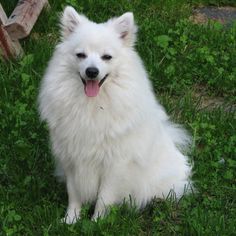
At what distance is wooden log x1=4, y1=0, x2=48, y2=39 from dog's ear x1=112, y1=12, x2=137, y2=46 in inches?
72.8

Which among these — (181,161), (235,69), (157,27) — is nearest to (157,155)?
(181,161)

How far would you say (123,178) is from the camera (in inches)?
146

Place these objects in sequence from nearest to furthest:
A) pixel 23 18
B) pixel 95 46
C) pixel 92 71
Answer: pixel 92 71
pixel 95 46
pixel 23 18

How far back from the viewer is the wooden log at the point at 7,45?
5.22m

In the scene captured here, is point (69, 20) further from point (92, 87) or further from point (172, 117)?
point (172, 117)

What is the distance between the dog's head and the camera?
3.42 metres

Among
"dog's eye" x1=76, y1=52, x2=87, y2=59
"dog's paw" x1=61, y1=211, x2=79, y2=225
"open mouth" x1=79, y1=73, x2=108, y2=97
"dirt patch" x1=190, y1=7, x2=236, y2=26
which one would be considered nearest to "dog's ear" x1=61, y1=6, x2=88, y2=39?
"dog's eye" x1=76, y1=52, x2=87, y2=59

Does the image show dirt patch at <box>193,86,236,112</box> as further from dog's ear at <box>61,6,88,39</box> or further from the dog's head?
dog's ear at <box>61,6,88,39</box>

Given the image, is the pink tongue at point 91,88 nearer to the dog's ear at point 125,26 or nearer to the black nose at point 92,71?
the black nose at point 92,71

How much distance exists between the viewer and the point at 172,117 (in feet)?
15.6

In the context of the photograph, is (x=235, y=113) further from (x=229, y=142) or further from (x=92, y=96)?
(x=92, y=96)

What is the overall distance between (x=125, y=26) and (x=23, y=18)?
1968 mm

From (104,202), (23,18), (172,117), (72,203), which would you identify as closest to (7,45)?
(23,18)

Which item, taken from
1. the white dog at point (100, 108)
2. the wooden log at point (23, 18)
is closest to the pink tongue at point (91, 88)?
the white dog at point (100, 108)
